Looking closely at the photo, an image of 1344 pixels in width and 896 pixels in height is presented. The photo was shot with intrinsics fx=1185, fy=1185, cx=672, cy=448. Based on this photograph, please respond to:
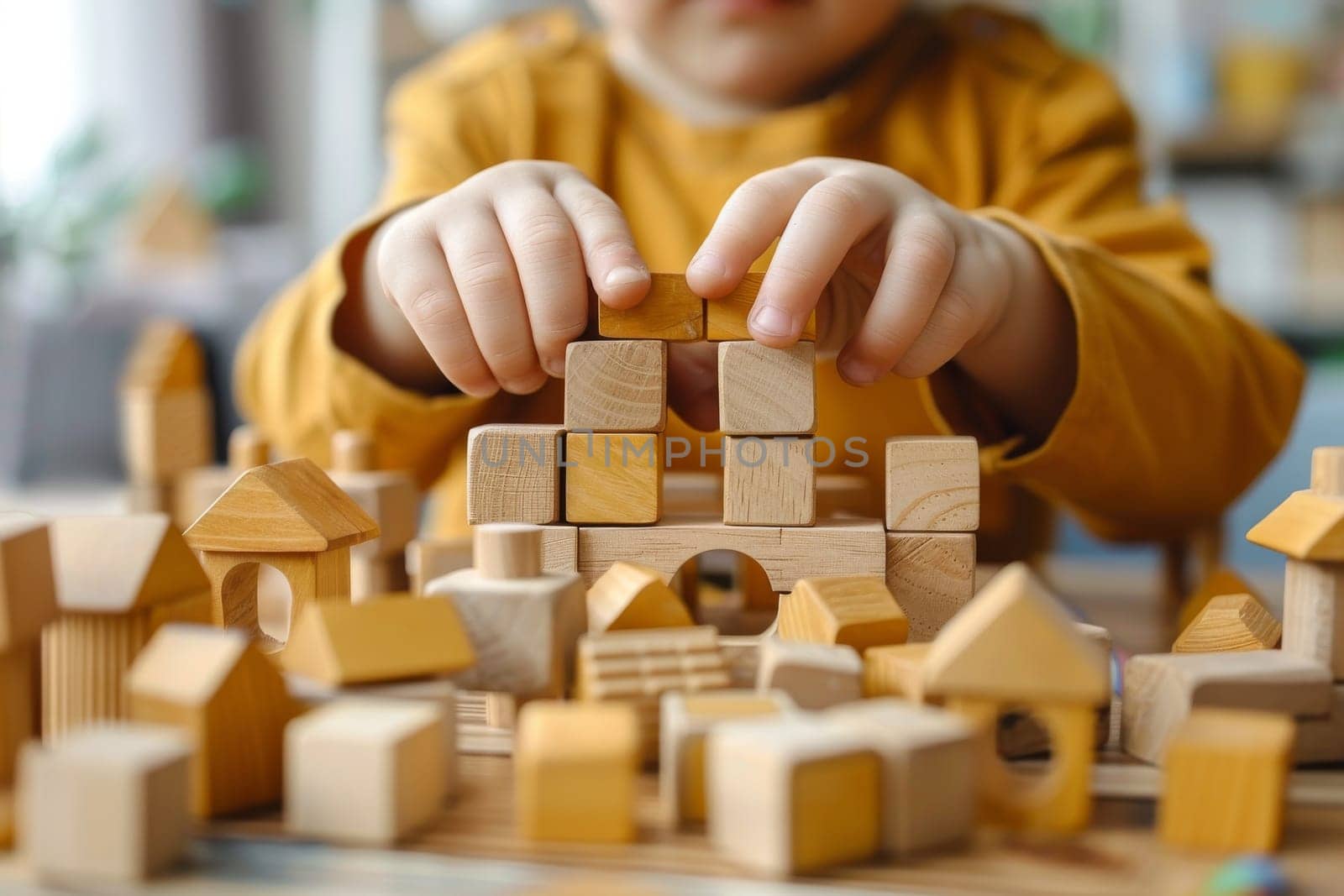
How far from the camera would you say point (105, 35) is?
2574mm

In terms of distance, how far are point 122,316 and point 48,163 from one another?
1.46 feet

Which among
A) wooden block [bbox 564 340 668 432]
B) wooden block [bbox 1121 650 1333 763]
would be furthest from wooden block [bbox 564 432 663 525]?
wooden block [bbox 1121 650 1333 763]

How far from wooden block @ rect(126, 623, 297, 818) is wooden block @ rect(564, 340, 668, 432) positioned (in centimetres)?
19

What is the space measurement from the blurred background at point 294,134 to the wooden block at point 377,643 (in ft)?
6.03

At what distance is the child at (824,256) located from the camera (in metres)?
0.59

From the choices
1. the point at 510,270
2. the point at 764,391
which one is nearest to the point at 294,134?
the point at 510,270

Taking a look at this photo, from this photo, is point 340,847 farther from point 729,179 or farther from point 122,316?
point 122,316

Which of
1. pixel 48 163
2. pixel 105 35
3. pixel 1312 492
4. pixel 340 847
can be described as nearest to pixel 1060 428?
pixel 1312 492

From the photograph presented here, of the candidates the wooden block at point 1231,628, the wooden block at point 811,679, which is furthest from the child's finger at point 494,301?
the wooden block at point 1231,628

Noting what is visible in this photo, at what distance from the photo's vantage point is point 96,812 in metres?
0.34

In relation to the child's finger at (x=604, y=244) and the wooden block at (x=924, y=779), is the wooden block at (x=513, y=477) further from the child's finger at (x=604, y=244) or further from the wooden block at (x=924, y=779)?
the wooden block at (x=924, y=779)

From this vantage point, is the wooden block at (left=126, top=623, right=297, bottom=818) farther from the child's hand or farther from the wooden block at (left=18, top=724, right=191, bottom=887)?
the child's hand

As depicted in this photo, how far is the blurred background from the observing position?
2.24 meters

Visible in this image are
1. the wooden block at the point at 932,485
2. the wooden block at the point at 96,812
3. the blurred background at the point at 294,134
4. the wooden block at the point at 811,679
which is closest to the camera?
the wooden block at the point at 96,812
